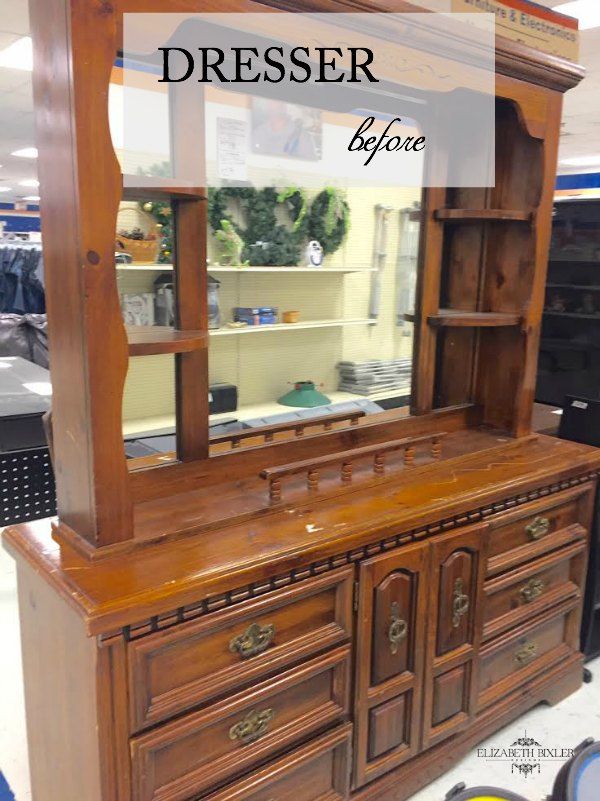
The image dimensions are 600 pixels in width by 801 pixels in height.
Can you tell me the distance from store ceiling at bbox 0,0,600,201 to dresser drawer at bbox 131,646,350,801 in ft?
14.0

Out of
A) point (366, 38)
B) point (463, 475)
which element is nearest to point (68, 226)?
point (366, 38)

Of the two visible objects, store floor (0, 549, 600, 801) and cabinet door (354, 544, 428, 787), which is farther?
store floor (0, 549, 600, 801)

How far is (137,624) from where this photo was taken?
1.22m

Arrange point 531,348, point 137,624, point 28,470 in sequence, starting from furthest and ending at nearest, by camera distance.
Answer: point 28,470 < point 531,348 < point 137,624

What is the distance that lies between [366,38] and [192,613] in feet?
4.47

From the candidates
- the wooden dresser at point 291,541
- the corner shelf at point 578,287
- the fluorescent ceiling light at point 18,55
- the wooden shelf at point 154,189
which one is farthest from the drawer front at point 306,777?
the fluorescent ceiling light at point 18,55

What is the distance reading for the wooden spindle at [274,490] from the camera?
5.32ft

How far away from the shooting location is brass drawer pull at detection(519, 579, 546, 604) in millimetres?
2012

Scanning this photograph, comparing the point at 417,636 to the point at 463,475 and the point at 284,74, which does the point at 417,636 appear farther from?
the point at 284,74

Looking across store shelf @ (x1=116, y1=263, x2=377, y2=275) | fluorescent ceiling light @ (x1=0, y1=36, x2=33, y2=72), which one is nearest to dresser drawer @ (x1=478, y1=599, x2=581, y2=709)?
store shelf @ (x1=116, y1=263, x2=377, y2=275)

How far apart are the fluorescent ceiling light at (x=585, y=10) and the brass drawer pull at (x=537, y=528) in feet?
12.5

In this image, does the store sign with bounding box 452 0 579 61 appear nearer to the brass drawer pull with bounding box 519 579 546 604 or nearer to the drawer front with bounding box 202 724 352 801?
the brass drawer pull with bounding box 519 579 546 604

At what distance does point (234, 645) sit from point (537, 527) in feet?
3.45

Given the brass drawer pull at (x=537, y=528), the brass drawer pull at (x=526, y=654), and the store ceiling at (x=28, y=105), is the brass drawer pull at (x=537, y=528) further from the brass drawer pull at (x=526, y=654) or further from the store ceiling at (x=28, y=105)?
the store ceiling at (x=28, y=105)
